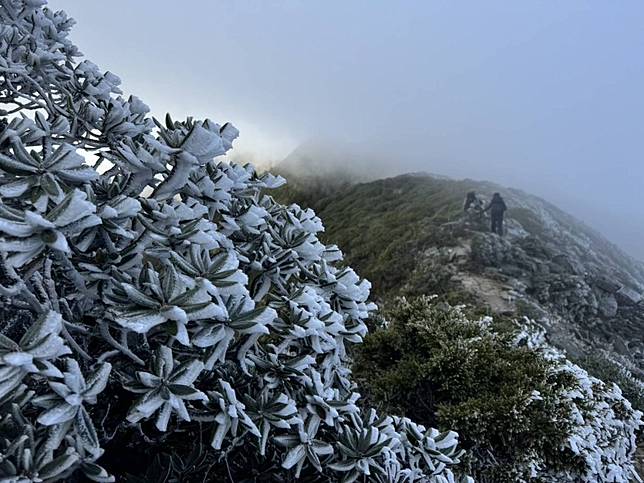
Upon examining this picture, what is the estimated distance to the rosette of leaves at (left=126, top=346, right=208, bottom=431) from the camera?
1557 millimetres

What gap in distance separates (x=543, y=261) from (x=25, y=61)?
13324 millimetres

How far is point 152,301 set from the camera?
1.57 metres

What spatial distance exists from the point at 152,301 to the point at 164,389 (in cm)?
33

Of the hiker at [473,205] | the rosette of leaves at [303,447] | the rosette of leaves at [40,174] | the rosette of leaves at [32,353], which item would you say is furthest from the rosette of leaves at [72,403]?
the hiker at [473,205]

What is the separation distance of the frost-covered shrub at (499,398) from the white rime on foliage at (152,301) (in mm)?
1762

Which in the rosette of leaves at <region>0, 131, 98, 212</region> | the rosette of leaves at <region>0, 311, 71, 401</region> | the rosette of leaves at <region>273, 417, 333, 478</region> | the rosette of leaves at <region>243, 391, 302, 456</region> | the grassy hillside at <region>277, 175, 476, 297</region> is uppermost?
the rosette of leaves at <region>0, 131, 98, 212</region>

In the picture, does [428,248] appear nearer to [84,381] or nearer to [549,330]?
[549,330]

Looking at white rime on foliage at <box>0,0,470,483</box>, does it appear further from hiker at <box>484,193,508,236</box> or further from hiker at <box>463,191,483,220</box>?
hiker at <box>463,191,483,220</box>

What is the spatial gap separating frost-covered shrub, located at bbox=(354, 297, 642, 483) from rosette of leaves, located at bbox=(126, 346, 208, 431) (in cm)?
333

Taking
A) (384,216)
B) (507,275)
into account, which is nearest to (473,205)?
(384,216)

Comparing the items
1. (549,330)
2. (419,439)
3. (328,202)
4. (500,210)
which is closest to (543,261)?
(500,210)

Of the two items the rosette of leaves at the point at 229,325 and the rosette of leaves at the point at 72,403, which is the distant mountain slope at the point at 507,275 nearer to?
the rosette of leaves at the point at 229,325

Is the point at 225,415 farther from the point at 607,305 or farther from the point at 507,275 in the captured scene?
the point at 607,305

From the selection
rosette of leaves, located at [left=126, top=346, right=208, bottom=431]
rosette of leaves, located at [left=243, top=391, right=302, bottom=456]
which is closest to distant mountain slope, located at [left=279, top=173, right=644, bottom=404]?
rosette of leaves, located at [left=243, top=391, right=302, bottom=456]
